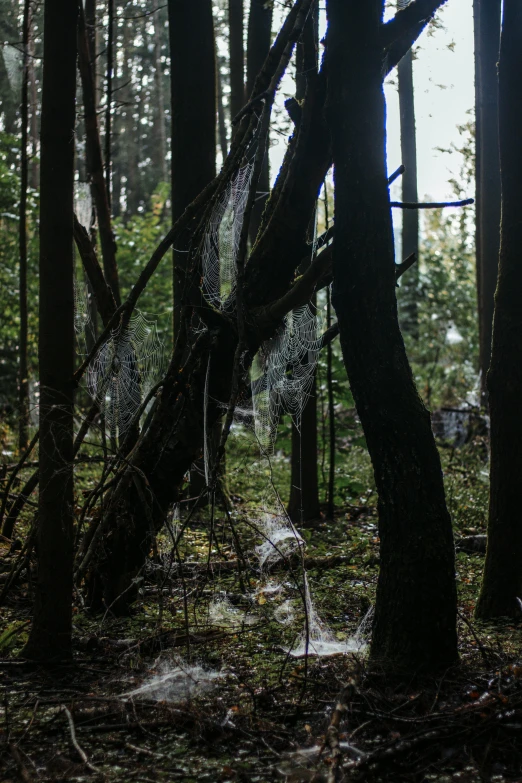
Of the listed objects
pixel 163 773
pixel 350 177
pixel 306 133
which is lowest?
pixel 163 773

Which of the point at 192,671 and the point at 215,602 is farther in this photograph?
the point at 215,602

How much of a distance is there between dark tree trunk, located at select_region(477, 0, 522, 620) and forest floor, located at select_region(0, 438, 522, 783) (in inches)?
10.6

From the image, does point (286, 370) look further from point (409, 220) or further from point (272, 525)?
point (409, 220)

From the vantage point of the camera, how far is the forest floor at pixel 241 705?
2.91 metres

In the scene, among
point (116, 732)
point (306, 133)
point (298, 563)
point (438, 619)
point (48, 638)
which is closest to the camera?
point (116, 732)

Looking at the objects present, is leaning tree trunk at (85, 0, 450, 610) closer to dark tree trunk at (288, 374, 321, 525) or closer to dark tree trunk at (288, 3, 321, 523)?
dark tree trunk at (288, 3, 321, 523)

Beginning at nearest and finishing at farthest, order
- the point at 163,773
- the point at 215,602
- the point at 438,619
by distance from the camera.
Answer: the point at 163,773 < the point at 438,619 < the point at 215,602

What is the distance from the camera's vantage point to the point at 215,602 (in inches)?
208

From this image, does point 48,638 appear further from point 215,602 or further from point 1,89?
point 1,89

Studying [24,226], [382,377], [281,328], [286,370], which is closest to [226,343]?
[281,328]

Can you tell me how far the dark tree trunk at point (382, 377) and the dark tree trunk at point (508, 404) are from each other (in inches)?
45.2

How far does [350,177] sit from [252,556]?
12.4 ft

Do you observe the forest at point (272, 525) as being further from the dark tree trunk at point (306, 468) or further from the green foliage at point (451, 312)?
the green foliage at point (451, 312)

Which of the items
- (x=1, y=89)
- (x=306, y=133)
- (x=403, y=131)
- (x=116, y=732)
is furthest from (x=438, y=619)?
(x=403, y=131)
